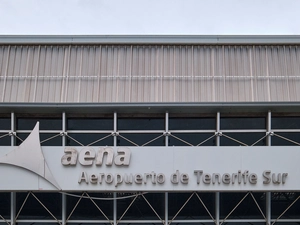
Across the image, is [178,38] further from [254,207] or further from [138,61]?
[254,207]

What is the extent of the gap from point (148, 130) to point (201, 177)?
8.80ft

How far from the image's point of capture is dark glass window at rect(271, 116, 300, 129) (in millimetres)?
13133

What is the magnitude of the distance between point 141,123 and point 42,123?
3.69 metres

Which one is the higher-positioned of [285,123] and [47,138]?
[285,123]

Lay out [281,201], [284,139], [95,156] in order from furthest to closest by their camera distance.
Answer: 1. [284,139]
2. [281,201]
3. [95,156]

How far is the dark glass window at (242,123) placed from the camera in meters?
13.1

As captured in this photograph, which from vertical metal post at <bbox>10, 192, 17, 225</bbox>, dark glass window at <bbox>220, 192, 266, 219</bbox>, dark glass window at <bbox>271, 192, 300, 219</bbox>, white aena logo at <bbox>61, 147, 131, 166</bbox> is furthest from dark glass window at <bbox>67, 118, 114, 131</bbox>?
dark glass window at <bbox>271, 192, 300, 219</bbox>

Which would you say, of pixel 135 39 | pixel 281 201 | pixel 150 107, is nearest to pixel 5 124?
pixel 150 107

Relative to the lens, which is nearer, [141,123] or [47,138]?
[47,138]

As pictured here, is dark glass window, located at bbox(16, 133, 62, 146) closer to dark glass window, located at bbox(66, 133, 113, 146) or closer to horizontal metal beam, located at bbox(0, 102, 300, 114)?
dark glass window, located at bbox(66, 133, 113, 146)

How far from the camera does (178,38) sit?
1325 centimetres

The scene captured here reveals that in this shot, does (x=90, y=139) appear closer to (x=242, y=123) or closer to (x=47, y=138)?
(x=47, y=138)

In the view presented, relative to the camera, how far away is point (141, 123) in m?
13.2

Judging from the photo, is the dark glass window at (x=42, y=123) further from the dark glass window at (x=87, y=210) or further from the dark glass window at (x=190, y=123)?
the dark glass window at (x=190, y=123)
